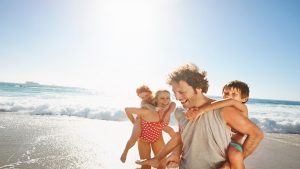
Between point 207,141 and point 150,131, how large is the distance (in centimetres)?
288

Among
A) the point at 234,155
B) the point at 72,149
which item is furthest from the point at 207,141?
the point at 72,149

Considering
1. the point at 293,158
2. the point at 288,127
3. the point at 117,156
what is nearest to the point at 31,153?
the point at 117,156

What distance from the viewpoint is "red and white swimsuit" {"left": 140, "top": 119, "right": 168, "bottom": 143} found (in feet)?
17.1

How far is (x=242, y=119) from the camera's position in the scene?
7.79 ft

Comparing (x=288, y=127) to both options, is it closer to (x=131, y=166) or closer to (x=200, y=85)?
(x=131, y=166)

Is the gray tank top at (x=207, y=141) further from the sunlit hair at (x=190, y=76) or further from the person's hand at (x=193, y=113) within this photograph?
the sunlit hair at (x=190, y=76)

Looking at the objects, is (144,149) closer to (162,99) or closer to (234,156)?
(162,99)

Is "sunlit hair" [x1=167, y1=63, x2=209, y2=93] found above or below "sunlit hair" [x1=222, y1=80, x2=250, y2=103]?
above

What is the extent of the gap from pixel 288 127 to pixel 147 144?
47.3 feet

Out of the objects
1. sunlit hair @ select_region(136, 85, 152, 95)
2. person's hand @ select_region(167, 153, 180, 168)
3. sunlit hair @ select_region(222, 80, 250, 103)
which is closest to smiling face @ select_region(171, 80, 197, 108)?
person's hand @ select_region(167, 153, 180, 168)

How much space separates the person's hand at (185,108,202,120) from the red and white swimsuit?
2801 mm

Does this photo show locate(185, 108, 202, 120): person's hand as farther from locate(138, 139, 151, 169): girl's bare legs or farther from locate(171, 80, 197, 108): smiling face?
locate(138, 139, 151, 169): girl's bare legs

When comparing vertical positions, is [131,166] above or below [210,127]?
below

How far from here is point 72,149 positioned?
7934 millimetres
